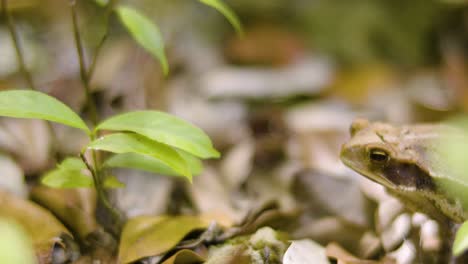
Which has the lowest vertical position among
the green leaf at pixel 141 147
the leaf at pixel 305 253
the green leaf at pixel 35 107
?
the leaf at pixel 305 253

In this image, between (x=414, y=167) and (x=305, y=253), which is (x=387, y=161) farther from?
(x=305, y=253)

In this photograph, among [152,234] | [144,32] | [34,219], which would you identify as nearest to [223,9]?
[144,32]

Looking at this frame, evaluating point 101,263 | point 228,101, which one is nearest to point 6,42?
point 228,101

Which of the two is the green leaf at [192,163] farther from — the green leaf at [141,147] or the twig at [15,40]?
the twig at [15,40]

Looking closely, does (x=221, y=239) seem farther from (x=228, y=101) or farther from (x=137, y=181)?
(x=228, y=101)

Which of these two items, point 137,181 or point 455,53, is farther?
point 455,53

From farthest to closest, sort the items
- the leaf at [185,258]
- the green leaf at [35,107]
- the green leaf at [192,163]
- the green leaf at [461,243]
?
the green leaf at [192,163]
the leaf at [185,258]
the green leaf at [35,107]
the green leaf at [461,243]

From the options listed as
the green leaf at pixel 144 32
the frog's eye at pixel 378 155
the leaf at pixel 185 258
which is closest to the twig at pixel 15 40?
the green leaf at pixel 144 32
